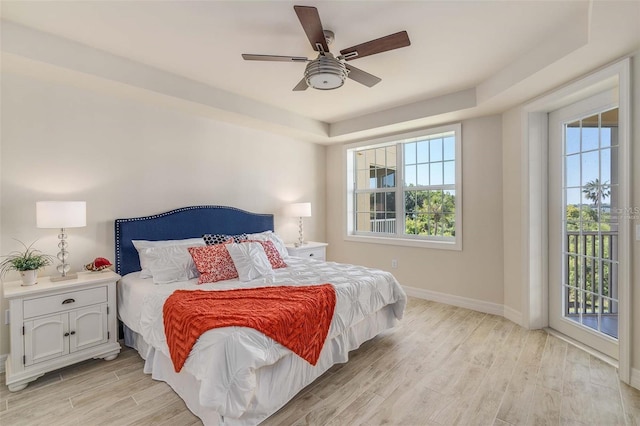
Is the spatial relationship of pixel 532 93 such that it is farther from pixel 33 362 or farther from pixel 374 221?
pixel 33 362

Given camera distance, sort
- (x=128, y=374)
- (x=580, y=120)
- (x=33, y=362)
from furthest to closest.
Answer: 1. (x=580, y=120)
2. (x=128, y=374)
3. (x=33, y=362)

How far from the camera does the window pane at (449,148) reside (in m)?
4.14

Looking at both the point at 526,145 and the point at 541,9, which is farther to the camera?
the point at 526,145

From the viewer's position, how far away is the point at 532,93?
3033 mm

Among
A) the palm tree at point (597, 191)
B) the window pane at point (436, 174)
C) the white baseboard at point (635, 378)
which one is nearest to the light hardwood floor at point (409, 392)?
the white baseboard at point (635, 378)

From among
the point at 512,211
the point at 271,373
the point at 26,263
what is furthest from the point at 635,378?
the point at 26,263

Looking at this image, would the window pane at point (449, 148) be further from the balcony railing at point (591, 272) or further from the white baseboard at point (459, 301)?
the white baseboard at point (459, 301)

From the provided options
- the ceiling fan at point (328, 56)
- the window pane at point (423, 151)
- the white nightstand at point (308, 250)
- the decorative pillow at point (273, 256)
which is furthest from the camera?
the window pane at point (423, 151)

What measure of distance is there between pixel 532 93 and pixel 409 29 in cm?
157

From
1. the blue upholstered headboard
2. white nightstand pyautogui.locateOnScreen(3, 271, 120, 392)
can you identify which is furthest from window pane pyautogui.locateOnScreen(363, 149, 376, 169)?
white nightstand pyautogui.locateOnScreen(3, 271, 120, 392)

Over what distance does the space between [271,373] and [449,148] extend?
3602 millimetres

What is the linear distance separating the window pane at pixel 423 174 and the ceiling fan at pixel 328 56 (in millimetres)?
2201

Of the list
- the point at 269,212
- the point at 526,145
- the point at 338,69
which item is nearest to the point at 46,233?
the point at 269,212

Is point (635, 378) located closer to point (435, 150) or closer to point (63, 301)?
point (435, 150)
